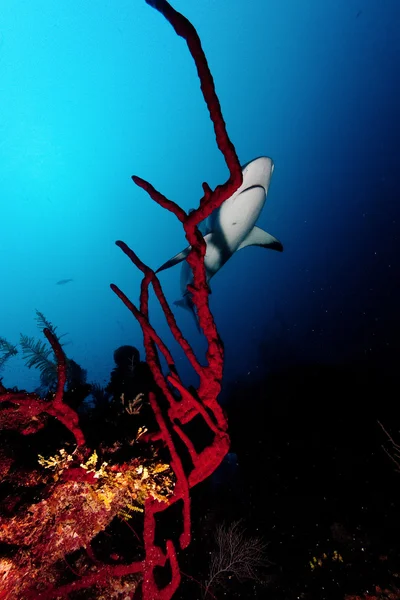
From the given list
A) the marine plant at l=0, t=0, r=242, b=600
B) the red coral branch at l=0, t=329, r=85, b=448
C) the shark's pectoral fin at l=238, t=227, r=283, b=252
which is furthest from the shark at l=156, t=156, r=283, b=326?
the marine plant at l=0, t=0, r=242, b=600

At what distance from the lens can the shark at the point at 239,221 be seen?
23.5 ft

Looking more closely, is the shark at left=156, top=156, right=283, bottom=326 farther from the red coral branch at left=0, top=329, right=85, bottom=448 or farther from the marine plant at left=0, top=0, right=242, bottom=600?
the marine plant at left=0, top=0, right=242, bottom=600

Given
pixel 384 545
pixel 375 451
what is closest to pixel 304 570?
pixel 384 545

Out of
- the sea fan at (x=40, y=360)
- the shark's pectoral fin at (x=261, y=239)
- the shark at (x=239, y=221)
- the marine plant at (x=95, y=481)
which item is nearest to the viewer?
the marine plant at (x=95, y=481)

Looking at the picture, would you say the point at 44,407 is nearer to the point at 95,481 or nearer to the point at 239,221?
the point at 95,481

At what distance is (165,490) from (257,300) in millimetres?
83574

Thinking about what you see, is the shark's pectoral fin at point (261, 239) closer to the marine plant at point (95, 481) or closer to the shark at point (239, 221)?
the shark at point (239, 221)

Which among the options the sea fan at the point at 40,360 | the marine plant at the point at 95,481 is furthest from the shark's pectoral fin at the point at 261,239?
the marine plant at the point at 95,481

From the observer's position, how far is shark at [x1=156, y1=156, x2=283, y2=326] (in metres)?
7.17

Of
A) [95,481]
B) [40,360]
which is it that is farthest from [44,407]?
[40,360]

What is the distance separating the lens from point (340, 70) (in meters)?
78.9

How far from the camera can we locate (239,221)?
8.02 m

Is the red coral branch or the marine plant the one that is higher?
the red coral branch

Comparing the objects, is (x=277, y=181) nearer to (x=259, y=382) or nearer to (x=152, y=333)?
(x=259, y=382)
